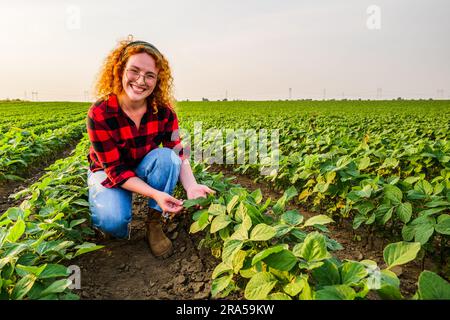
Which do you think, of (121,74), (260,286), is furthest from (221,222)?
(121,74)

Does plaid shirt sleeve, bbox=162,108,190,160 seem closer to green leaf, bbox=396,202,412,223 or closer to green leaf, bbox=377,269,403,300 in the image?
green leaf, bbox=396,202,412,223

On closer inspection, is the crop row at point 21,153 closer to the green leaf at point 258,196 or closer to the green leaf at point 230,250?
the green leaf at point 258,196

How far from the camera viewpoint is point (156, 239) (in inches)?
94.9

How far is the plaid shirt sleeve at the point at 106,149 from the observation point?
2254 mm

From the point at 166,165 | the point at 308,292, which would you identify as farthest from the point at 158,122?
the point at 308,292

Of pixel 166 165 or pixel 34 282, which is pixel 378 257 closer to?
pixel 166 165

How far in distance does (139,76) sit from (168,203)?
2.68ft

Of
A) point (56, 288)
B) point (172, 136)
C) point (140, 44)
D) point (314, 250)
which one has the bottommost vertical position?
point (56, 288)

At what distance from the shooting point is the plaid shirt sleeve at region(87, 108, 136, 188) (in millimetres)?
2254

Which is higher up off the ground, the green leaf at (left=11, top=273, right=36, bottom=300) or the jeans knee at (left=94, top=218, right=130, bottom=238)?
the green leaf at (left=11, top=273, right=36, bottom=300)

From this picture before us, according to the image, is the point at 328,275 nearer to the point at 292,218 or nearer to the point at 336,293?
the point at 336,293

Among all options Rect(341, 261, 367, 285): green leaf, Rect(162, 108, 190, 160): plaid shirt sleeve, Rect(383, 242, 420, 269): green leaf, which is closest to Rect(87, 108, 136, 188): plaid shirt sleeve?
Rect(162, 108, 190, 160): plaid shirt sleeve

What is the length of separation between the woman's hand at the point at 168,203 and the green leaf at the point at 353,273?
104cm

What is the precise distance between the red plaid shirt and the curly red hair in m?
0.07
